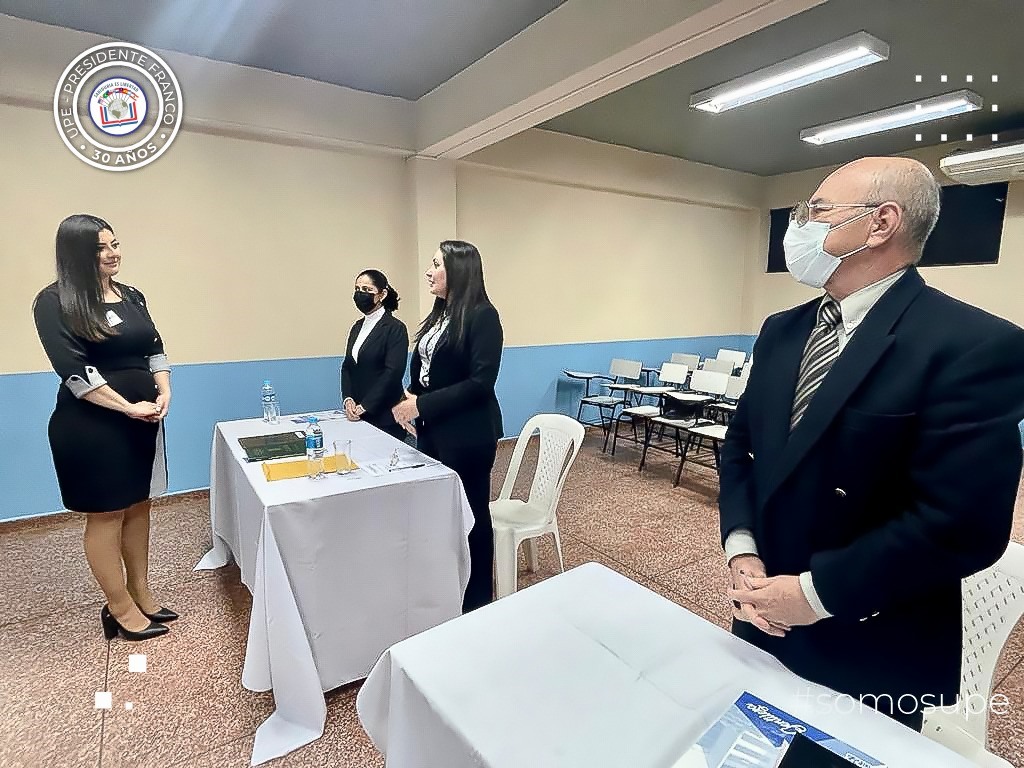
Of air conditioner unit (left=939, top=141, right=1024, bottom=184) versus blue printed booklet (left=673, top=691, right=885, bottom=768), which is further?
air conditioner unit (left=939, top=141, right=1024, bottom=184)

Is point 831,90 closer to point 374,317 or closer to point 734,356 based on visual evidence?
point 734,356

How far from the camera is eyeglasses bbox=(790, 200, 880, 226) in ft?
3.13

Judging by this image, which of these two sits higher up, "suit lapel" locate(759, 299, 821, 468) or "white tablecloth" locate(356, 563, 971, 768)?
"suit lapel" locate(759, 299, 821, 468)

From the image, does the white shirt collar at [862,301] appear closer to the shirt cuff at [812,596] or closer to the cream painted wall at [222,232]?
the shirt cuff at [812,596]

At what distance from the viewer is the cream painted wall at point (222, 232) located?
3.32 metres

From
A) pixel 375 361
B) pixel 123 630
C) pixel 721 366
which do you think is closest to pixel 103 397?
pixel 123 630

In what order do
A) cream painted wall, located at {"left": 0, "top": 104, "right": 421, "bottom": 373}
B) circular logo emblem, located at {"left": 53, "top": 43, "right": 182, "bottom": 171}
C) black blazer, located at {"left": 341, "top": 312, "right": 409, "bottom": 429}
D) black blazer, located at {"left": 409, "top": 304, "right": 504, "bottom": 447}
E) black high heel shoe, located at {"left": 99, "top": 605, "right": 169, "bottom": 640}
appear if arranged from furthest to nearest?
1. cream painted wall, located at {"left": 0, "top": 104, "right": 421, "bottom": 373}
2. circular logo emblem, located at {"left": 53, "top": 43, "right": 182, "bottom": 171}
3. black blazer, located at {"left": 341, "top": 312, "right": 409, "bottom": 429}
4. black high heel shoe, located at {"left": 99, "top": 605, "right": 169, "bottom": 640}
5. black blazer, located at {"left": 409, "top": 304, "right": 504, "bottom": 447}

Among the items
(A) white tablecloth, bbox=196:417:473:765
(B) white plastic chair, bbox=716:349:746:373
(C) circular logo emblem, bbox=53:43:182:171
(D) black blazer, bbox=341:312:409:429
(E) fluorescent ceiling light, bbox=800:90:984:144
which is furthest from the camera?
(B) white plastic chair, bbox=716:349:746:373

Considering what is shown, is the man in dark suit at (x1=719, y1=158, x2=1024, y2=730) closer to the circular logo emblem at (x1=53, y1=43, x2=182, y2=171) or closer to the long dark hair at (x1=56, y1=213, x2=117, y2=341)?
the long dark hair at (x1=56, y1=213, x2=117, y2=341)

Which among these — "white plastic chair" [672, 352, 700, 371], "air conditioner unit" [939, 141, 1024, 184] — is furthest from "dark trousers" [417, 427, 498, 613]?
"air conditioner unit" [939, 141, 1024, 184]

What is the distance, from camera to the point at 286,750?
5.52ft

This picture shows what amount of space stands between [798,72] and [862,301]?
3163 millimetres

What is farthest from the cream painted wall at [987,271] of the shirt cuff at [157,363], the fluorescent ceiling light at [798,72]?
the shirt cuff at [157,363]

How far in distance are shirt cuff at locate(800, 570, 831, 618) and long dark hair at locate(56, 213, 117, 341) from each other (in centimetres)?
223
